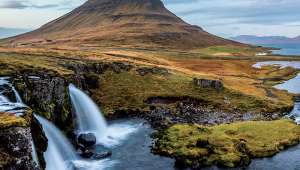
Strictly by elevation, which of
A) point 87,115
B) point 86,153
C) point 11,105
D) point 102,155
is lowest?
point 102,155

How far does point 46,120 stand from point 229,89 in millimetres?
53967

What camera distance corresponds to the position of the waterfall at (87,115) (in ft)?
251

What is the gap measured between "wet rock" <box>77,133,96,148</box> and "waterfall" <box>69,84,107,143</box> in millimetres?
3702

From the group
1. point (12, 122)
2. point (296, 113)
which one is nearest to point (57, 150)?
point (12, 122)

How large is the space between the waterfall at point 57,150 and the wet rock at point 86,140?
2.89m

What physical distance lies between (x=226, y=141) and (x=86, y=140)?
2171 cm

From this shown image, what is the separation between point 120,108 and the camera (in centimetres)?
9112

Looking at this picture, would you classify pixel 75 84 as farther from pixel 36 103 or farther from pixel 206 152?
pixel 206 152

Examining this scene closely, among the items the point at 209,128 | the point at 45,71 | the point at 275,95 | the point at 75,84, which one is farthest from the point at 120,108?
the point at 275,95

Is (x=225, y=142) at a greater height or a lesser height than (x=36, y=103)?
lesser

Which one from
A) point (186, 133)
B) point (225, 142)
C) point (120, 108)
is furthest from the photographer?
point (120, 108)

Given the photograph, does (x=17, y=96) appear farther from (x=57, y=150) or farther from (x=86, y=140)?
(x=86, y=140)

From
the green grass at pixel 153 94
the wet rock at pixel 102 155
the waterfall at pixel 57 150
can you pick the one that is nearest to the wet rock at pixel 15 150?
the waterfall at pixel 57 150

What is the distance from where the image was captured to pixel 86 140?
67.0 m
